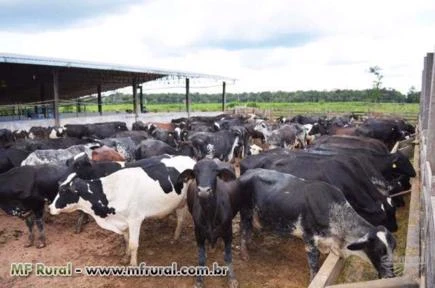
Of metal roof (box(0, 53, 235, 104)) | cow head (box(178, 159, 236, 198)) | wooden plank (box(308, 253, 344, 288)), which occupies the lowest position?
wooden plank (box(308, 253, 344, 288))

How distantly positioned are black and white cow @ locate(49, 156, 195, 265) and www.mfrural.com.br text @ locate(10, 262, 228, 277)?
7.4 inches

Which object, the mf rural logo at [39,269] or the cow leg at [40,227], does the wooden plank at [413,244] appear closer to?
the mf rural logo at [39,269]

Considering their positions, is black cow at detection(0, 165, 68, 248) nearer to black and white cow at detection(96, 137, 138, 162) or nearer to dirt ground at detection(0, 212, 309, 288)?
dirt ground at detection(0, 212, 309, 288)

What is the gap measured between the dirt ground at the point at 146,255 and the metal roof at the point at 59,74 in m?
13.0

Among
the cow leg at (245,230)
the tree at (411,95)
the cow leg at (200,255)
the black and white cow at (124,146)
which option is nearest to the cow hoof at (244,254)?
the cow leg at (245,230)

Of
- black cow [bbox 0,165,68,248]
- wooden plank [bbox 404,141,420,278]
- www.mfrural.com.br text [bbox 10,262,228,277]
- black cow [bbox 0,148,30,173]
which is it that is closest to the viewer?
wooden plank [bbox 404,141,420,278]

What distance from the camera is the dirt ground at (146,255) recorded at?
619cm

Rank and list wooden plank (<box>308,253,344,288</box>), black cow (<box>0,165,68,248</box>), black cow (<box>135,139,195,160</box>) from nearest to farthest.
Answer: wooden plank (<box>308,253,344,288</box>) < black cow (<box>0,165,68,248</box>) < black cow (<box>135,139,195,160</box>)

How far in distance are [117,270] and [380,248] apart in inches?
151

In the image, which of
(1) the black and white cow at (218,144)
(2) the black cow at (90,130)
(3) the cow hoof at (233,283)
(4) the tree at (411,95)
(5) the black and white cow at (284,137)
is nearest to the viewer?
(3) the cow hoof at (233,283)

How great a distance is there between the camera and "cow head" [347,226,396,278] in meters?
4.94

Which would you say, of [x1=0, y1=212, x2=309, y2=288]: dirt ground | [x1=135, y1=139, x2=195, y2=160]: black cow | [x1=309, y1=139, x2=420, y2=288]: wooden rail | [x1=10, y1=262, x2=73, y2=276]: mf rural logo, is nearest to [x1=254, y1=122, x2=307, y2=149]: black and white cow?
[x1=135, y1=139, x2=195, y2=160]: black cow

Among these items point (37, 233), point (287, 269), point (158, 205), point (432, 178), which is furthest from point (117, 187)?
point (432, 178)

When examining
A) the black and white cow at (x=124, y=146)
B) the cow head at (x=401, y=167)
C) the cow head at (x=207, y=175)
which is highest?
the cow head at (x=207, y=175)
